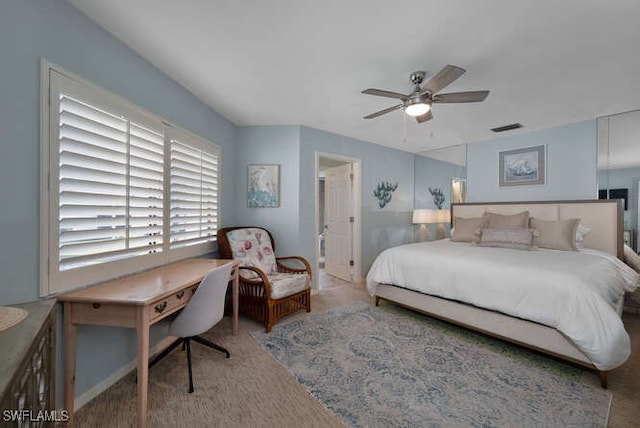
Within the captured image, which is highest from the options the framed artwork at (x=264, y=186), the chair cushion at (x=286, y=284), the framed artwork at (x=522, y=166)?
the framed artwork at (x=522, y=166)

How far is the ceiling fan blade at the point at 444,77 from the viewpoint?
177 centimetres

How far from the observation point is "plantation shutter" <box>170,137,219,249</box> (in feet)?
8.16

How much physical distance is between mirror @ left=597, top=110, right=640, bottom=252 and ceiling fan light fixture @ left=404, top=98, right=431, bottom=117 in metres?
2.75

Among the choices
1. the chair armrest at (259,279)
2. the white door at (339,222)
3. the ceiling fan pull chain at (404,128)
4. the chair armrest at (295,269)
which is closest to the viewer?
the chair armrest at (259,279)

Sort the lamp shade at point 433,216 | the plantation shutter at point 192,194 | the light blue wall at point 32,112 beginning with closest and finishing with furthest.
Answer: the light blue wall at point 32,112, the plantation shutter at point 192,194, the lamp shade at point 433,216

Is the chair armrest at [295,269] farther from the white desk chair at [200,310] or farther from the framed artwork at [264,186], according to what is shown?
the white desk chair at [200,310]

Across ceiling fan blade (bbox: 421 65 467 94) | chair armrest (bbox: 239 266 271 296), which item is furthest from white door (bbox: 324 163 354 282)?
ceiling fan blade (bbox: 421 65 467 94)

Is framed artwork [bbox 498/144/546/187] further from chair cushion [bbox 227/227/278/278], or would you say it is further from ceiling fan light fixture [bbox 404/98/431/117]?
chair cushion [bbox 227/227/278/278]

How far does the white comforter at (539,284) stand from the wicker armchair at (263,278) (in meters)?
1.02

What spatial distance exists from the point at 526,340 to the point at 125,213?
10.8ft

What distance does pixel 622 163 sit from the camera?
3176mm

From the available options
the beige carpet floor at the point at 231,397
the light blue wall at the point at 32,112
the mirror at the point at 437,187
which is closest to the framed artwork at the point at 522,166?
the mirror at the point at 437,187

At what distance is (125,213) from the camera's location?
1.91m

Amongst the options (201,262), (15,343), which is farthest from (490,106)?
(15,343)
